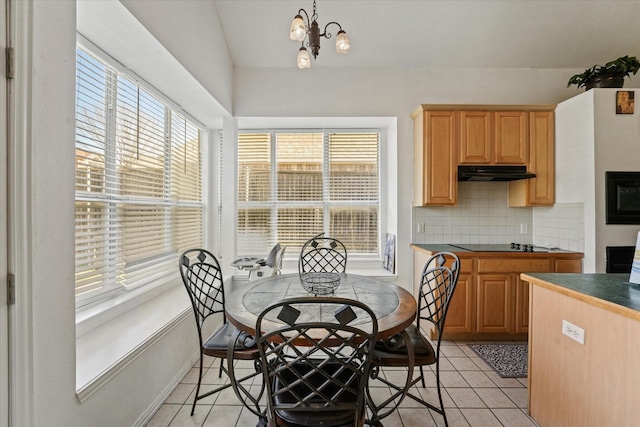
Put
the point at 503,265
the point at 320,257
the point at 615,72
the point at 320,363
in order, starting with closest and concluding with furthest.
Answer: the point at 320,363 < the point at 615,72 < the point at 503,265 < the point at 320,257

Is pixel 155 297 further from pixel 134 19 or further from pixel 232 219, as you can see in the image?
pixel 134 19

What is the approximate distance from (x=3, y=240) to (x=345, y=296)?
1504 mm

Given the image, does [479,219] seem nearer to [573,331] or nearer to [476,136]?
[476,136]

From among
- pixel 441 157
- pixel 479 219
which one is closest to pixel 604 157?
pixel 479 219

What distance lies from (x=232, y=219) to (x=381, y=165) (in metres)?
1.97

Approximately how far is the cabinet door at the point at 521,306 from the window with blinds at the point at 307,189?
60.3 inches

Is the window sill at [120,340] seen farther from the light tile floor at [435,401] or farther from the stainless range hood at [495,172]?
the stainless range hood at [495,172]

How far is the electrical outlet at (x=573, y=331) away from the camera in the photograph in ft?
4.42

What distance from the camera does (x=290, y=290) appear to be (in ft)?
6.12

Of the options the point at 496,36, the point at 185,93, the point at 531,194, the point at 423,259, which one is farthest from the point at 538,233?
the point at 185,93

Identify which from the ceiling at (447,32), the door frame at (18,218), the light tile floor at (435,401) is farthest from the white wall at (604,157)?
the door frame at (18,218)

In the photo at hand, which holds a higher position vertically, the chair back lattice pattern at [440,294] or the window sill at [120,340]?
the chair back lattice pattern at [440,294]

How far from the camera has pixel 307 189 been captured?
3.69 m

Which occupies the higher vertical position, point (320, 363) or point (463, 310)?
point (320, 363)
